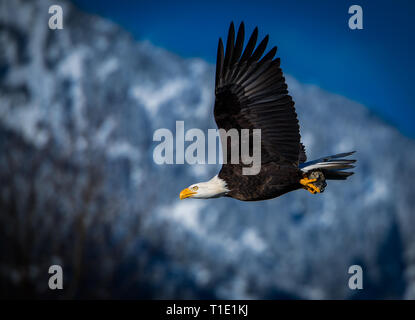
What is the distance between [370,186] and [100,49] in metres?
23.3

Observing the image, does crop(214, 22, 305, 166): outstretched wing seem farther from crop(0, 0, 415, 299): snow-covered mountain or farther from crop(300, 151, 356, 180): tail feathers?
crop(0, 0, 415, 299): snow-covered mountain

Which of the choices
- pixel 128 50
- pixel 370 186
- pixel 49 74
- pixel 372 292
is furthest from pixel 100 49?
pixel 372 292

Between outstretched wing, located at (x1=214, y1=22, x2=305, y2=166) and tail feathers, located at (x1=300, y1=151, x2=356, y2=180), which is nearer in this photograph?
outstretched wing, located at (x1=214, y1=22, x2=305, y2=166)

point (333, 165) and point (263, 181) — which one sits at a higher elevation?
point (333, 165)

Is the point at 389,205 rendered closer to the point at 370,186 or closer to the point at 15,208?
the point at 370,186

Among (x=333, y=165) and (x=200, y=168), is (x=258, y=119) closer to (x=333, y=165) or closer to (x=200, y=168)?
(x=333, y=165)

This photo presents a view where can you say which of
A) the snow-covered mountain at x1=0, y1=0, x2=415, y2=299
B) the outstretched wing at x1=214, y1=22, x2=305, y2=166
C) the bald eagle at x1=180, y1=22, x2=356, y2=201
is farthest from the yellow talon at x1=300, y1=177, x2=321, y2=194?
the snow-covered mountain at x1=0, y1=0, x2=415, y2=299

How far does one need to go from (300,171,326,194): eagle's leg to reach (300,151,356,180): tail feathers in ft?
0.43

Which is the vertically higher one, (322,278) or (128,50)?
(128,50)

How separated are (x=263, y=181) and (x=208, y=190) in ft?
1.50

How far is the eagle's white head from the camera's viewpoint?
3.50 meters

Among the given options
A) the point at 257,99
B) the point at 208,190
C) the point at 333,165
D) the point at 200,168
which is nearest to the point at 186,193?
the point at 208,190

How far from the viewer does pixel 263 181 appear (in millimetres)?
3549

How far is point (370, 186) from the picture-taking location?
31.0 m
